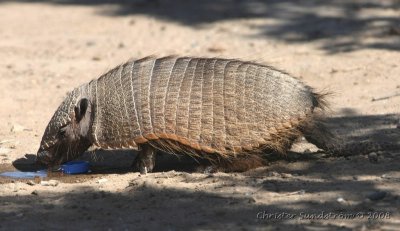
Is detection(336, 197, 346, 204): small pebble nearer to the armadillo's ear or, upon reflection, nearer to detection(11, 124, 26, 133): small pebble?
the armadillo's ear

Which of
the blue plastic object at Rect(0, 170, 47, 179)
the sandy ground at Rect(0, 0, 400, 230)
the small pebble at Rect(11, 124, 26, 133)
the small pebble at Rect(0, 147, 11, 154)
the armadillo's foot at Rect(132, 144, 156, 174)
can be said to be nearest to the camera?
the sandy ground at Rect(0, 0, 400, 230)

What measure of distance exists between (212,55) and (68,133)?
4.26 m

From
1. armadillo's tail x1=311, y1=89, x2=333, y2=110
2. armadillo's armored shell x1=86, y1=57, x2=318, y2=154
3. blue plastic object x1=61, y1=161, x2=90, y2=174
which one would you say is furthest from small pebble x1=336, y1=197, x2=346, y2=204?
blue plastic object x1=61, y1=161, x2=90, y2=174

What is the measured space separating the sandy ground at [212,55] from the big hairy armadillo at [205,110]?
241mm

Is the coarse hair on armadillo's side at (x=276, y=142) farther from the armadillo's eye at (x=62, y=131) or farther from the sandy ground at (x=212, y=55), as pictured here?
the armadillo's eye at (x=62, y=131)

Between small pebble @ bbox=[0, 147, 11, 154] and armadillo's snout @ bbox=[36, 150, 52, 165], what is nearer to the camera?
armadillo's snout @ bbox=[36, 150, 52, 165]

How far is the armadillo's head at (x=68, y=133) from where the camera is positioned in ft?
23.2

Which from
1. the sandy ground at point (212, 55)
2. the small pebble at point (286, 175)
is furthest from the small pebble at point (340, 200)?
the small pebble at point (286, 175)

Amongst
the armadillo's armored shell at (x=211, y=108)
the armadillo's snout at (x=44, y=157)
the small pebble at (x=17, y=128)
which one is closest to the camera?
the armadillo's armored shell at (x=211, y=108)

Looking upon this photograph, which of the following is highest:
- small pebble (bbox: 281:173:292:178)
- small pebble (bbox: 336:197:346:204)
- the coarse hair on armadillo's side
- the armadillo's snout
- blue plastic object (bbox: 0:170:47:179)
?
the coarse hair on armadillo's side

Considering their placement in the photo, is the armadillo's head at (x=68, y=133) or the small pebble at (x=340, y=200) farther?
the armadillo's head at (x=68, y=133)

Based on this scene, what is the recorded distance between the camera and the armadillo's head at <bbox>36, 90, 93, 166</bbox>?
7074 mm

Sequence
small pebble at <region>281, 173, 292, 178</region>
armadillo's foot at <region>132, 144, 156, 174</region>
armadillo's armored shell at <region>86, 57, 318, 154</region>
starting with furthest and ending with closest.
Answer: armadillo's foot at <region>132, 144, 156, 174</region> → armadillo's armored shell at <region>86, 57, 318, 154</region> → small pebble at <region>281, 173, 292, 178</region>

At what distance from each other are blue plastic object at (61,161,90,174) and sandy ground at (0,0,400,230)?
0.17 meters
